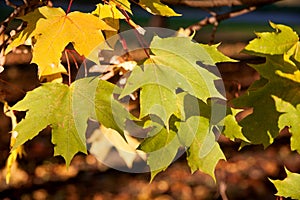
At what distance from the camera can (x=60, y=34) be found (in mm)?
1338

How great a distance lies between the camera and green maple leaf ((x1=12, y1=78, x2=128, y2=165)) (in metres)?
1.30

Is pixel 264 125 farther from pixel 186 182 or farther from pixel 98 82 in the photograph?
pixel 186 182

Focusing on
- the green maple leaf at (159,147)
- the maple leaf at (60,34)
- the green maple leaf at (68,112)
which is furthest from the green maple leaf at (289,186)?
the maple leaf at (60,34)

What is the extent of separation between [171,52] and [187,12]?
4736mm

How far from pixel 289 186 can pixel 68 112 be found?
2.07 ft

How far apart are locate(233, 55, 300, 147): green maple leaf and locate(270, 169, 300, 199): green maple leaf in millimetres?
117

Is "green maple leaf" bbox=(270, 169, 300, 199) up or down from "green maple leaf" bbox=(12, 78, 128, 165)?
down

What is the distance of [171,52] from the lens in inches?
52.9

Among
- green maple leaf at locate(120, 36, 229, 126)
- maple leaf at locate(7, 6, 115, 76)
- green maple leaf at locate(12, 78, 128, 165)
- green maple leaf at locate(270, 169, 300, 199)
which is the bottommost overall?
green maple leaf at locate(270, 169, 300, 199)

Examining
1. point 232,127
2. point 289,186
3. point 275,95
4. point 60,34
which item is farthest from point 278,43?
point 60,34

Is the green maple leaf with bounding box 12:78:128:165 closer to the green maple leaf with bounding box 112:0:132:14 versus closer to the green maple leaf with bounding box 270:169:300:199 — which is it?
the green maple leaf with bounding box 112:0:132:14

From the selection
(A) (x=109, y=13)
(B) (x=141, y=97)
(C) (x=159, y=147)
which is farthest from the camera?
(A) (x=109, y=13)

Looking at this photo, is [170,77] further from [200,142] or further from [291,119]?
[291,119]

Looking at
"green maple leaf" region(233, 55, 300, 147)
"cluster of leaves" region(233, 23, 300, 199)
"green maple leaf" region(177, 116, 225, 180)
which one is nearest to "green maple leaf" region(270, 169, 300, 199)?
"cluster of leaves" region(233, 23, 300, 199)
